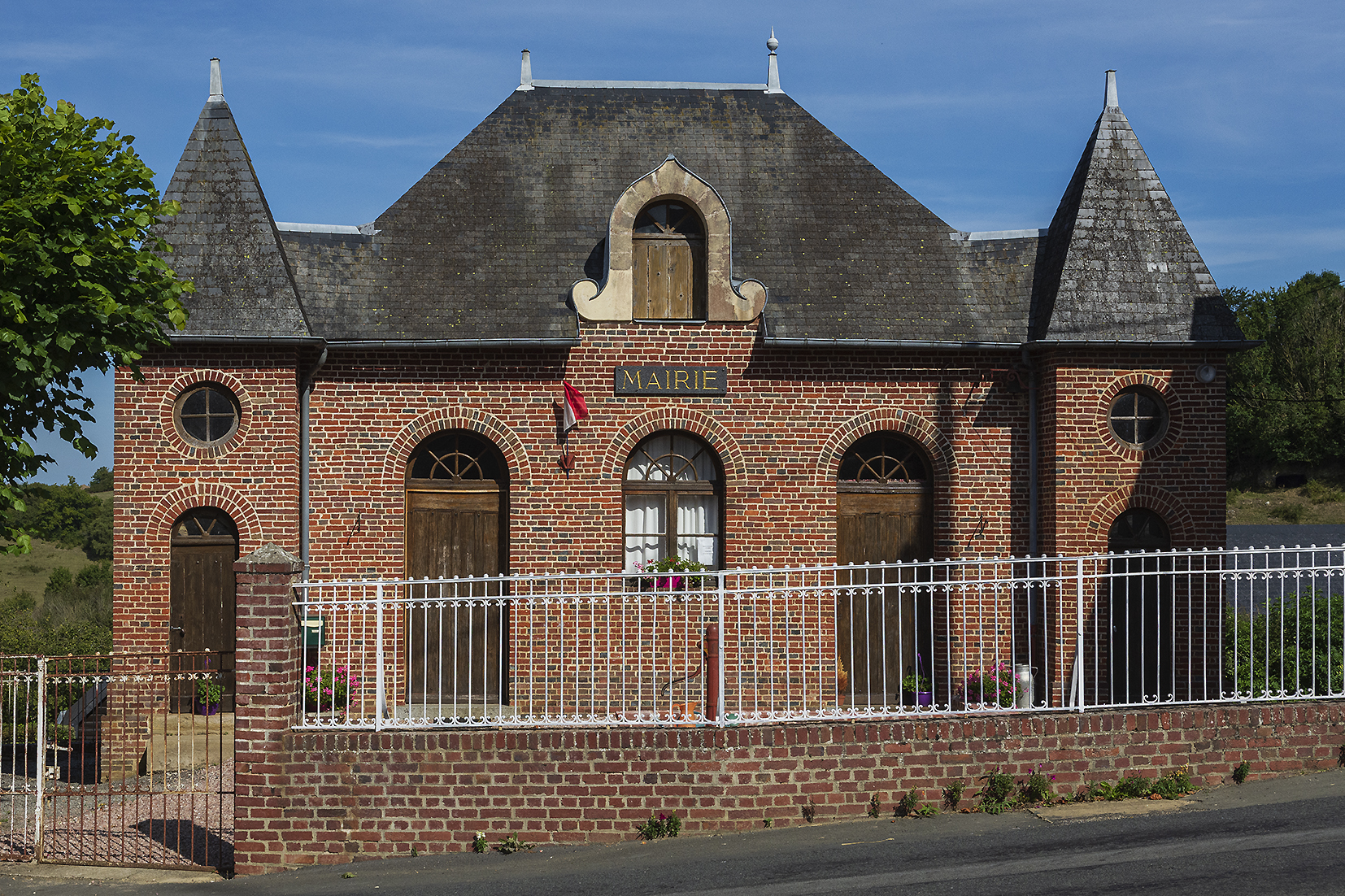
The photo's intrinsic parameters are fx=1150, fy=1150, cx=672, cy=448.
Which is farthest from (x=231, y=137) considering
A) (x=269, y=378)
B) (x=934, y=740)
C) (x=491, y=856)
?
(x=934, y=740)

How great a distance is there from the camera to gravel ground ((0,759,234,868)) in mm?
9258

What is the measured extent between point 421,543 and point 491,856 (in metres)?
5.28

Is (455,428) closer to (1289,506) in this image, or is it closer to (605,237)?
(605,237)

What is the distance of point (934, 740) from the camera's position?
892cm

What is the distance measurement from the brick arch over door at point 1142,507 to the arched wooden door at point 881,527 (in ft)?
5.97

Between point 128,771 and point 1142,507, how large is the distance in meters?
11.6

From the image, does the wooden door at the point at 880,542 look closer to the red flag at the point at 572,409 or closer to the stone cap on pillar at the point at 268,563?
the red flag at the point at 572,409

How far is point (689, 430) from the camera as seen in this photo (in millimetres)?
13312

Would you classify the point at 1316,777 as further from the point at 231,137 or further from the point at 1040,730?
the point at 231,137

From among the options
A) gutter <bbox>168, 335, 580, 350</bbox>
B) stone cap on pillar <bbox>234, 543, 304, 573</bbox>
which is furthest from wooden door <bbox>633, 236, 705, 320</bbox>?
stone cap on pillar <bbox>234, 543, 304, 573</bbox>

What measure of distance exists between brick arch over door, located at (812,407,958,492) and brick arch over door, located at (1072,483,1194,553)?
5.36ft

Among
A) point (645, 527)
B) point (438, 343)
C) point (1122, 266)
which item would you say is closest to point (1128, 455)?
point (1122, 266)

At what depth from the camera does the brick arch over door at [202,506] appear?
12680 mm

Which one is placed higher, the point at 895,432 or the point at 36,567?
the point at 895,432
